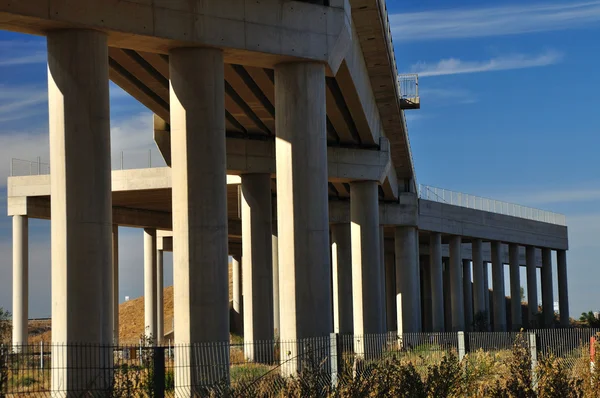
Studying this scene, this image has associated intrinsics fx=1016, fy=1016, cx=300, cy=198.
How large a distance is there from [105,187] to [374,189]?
2462 cm

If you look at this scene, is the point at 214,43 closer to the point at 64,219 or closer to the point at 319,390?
the point at 64,219

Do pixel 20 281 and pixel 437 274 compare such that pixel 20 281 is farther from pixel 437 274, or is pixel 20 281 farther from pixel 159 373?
pixel 159 373

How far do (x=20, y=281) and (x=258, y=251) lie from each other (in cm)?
1655

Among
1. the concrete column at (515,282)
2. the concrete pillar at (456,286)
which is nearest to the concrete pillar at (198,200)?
the concrete pillar at (456,286)

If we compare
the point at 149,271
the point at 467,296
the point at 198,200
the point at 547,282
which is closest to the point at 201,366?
the point at 198,200

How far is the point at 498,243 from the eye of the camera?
249ft

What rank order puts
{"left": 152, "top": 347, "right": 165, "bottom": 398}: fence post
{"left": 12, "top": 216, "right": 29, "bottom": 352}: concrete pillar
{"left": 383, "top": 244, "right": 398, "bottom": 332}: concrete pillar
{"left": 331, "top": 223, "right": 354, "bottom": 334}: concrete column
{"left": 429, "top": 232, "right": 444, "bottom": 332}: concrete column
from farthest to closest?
{"left": 383, "top": 244, "right": 398, "bottom": 332}: concrete pillar → {"left": 429, "top": 232, "right": 444, "bottom": 332}: concrete column → {"left": 331, "top": 223, "right": 354, "bottom": 334}: concrete column → {"left": 12, "top": 216, "right": 29, "bottom": 352}: concrete pillar → {"left": 152, "top": 347, "right": 165, "bottom": 398}: fence post

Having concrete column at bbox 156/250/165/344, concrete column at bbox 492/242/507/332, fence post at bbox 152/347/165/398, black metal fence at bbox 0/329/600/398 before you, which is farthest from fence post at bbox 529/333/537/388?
concrete column at bbox 492/242/507/332

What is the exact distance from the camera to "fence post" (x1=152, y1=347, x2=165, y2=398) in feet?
45.0

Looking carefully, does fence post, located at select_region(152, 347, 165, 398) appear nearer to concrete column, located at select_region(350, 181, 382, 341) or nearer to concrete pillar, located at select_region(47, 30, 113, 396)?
concrete pillar, located at select_region(47, 30, 113, 396)

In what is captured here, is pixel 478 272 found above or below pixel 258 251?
below

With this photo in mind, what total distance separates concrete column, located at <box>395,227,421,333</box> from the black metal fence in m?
30.1

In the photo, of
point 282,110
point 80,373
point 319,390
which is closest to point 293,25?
point 282,110

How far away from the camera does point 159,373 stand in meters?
13.9
